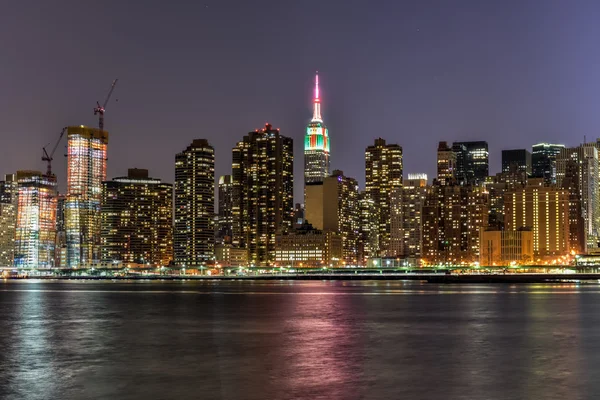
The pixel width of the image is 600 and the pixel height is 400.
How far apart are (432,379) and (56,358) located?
20.1m

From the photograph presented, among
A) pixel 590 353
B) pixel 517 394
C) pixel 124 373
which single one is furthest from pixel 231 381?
pixel 590 353

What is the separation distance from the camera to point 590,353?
145 feet

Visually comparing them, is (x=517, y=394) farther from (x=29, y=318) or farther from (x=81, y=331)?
(x=29, y=318)

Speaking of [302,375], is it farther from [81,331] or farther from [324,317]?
[324,317]

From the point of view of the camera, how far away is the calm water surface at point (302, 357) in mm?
32562

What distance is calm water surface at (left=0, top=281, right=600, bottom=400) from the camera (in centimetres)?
3256

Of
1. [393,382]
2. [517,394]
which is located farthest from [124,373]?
[517,394]

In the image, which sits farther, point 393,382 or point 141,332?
point 141,332

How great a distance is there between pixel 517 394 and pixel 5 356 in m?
27.5

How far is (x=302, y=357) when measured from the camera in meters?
42.4

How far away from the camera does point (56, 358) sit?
43219mm

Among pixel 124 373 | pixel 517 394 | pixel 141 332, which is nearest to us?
pixel 517 394

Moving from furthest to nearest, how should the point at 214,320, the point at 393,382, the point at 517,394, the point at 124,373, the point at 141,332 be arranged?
the point at 214,320 → the point at 141,332 → the point at 124,373 → the point at 393,382 → the point at 517,394

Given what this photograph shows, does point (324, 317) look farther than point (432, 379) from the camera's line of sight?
Yes
